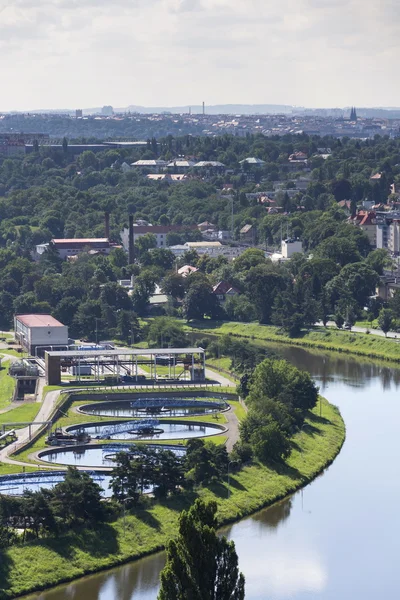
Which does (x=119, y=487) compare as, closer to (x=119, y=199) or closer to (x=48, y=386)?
(x=48, y=386)

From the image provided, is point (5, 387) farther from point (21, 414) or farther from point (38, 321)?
point (38, 321)

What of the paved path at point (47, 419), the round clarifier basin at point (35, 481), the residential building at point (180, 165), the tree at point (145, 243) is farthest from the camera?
the residential building at point (180, 165)

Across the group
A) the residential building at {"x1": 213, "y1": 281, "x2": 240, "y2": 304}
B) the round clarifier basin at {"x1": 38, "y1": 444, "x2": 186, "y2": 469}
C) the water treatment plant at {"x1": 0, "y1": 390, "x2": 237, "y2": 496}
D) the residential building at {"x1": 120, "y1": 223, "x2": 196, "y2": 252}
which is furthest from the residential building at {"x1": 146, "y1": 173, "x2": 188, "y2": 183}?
the round clarifier basin at {"x1": 38, "y1": 444, "x2": 186, "y2": 469}

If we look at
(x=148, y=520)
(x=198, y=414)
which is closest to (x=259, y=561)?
(x=148, y=520)

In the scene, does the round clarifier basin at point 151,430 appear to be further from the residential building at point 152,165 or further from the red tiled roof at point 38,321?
the residential building at point 152,165

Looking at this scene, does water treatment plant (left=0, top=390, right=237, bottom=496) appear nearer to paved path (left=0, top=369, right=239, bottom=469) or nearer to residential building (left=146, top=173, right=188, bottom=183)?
paved path (left=0, top=369, right=239, bottom=469)

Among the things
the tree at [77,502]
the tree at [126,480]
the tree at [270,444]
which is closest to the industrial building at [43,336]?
the tree at [270,444]
